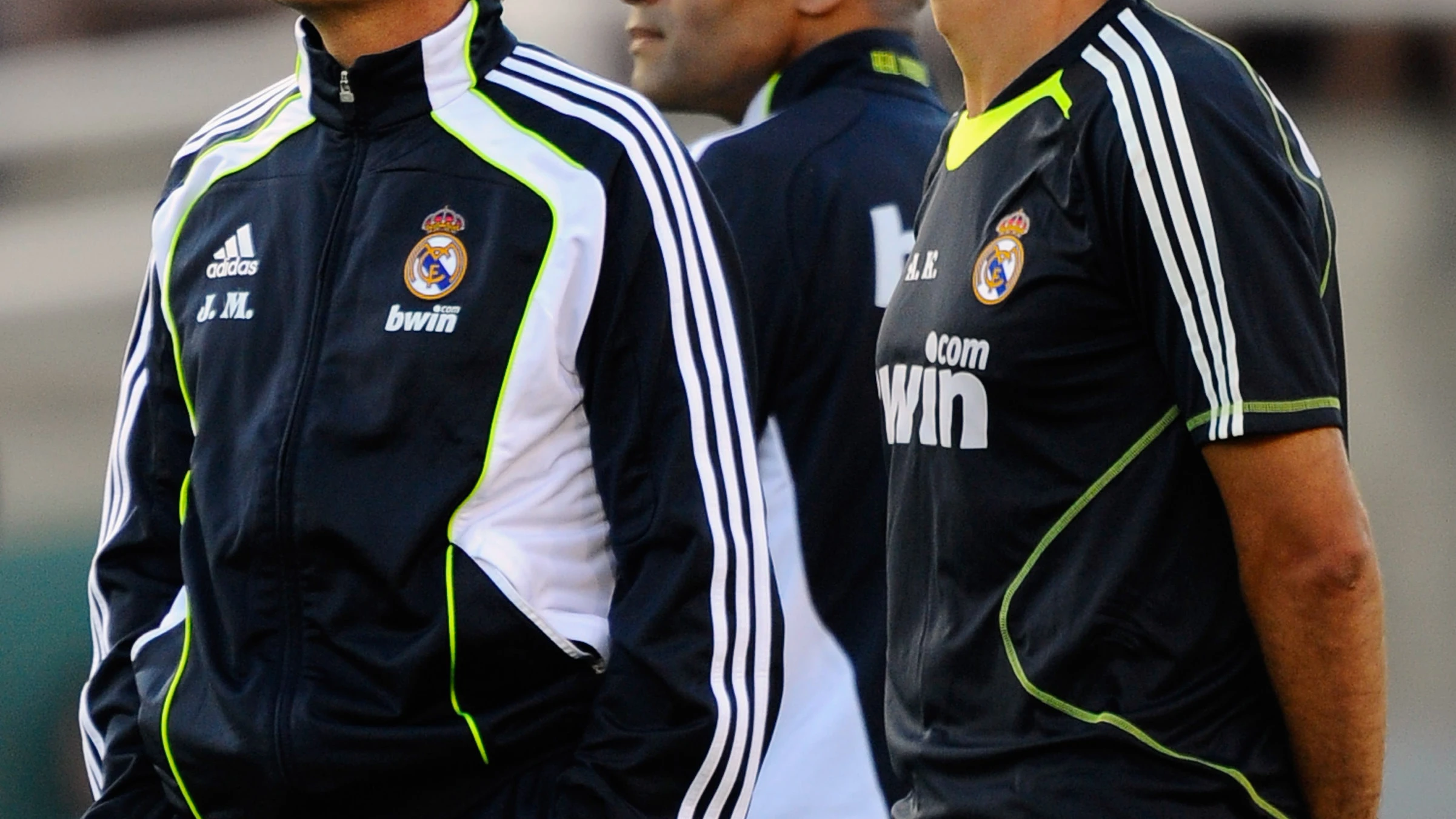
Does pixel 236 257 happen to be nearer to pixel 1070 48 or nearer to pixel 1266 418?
pixel 1070 48

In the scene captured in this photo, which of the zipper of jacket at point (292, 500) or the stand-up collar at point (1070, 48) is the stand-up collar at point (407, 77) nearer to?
the zipper of jacket at point (292, 500)

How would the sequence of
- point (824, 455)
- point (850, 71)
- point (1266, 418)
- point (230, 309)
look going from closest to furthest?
point (1266, 418)
point (230, 309)
point (824, 455)
point (850, 71)


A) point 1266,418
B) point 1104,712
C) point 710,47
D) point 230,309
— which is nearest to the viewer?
point 1266,418

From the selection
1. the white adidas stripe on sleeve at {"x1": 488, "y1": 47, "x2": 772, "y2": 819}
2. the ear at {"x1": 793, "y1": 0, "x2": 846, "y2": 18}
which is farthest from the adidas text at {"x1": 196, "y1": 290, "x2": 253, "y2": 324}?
the ear at {"x1": 793, "y1": 0, "x2": 846, "y2": 18}

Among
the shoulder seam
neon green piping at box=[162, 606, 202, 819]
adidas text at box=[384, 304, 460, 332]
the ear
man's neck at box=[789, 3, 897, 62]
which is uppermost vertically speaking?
the ear

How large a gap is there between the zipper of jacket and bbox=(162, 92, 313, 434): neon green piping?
0.17 meters

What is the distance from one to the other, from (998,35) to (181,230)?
94cm

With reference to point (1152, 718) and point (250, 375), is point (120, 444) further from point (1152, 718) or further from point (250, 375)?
point (1152, 718)

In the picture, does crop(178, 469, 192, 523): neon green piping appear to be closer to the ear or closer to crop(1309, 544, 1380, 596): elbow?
crop(1309, 544, 1380, 596): elbow

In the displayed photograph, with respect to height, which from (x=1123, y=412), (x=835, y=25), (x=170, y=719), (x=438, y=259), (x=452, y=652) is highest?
(x=835, y=25)

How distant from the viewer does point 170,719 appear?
217 centimetres

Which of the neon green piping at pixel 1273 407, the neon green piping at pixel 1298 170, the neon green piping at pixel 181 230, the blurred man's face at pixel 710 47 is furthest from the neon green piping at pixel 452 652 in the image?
the blurred man's face at pixel 710 47

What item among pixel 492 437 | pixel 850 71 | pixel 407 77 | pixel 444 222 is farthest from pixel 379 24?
pixel 850 71

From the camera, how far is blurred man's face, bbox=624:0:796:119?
319cm
